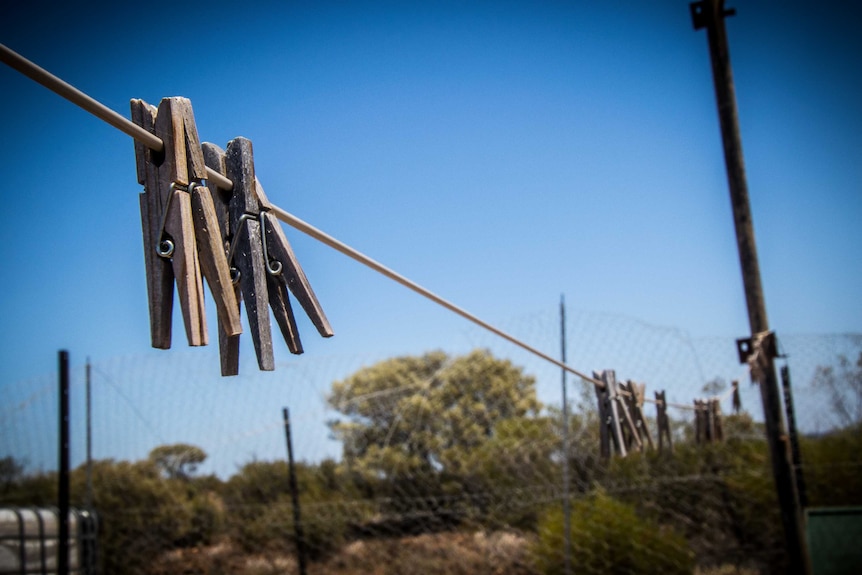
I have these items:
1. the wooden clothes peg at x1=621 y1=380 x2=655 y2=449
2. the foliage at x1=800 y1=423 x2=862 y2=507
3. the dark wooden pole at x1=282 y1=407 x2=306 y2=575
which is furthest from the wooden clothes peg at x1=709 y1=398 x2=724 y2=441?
the dark wooden pole at x1=282 y1=407 x2=306 y2=575

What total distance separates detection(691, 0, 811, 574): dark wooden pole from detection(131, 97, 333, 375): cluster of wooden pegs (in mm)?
2915

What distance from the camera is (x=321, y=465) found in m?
4.79

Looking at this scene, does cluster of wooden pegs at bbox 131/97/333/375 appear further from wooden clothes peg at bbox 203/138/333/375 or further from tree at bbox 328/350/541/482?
tree at bbox 328/350/541/482

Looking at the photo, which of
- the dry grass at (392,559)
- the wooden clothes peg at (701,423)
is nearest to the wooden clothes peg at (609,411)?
the wooden clothes peg at (701,423)

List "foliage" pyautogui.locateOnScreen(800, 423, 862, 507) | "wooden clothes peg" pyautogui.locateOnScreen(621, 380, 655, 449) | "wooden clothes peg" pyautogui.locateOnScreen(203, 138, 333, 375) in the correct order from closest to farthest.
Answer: "wooden clothes peg" pyautogui.locateOnScreen(203, 138, 333, 375) < "wooden clothes peg" pyautogui.locateOnScreen(621, 380, 655, 449) < "foliage" pyautogui.locateOnScreen(800, 423, 862, 507)

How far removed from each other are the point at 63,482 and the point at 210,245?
293cm

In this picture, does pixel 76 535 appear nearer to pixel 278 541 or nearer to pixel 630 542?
pixel 278 541

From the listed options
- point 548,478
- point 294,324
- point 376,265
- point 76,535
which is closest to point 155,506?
point 76,535

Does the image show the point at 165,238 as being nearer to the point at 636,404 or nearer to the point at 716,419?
the point at 636,404

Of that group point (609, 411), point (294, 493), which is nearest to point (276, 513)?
point (294, 493)

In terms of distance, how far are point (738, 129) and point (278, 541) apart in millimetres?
3911

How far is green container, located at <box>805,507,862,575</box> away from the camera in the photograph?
3.17 meters

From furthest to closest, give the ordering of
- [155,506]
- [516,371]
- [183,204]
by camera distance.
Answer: [516,371] → [155,506] → [183,204]

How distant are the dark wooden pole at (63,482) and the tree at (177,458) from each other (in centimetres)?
99
